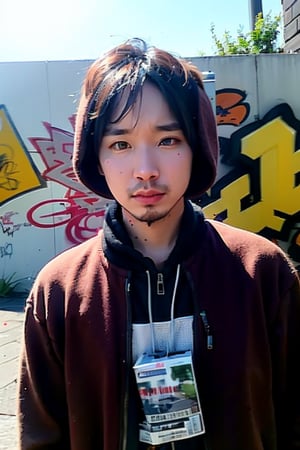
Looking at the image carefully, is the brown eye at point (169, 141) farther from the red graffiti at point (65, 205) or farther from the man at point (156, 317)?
the red graffiti at point (65, 205)

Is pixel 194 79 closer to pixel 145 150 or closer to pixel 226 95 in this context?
pixel 145 150

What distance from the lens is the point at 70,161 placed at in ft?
24.2

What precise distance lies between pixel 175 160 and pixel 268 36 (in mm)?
12352

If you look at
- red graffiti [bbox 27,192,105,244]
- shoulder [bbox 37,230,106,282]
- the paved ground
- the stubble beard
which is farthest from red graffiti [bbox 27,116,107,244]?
the stubble beard

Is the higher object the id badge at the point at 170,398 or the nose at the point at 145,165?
the nose at the point at 145,165

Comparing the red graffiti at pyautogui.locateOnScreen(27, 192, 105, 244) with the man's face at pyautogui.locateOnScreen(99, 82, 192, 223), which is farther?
the red graffiti at pyautogui.locateOnScreen(27, 192, 105, 244)

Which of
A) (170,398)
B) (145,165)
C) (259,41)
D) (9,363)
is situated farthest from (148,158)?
(259,41)

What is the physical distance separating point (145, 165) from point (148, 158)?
24 mm

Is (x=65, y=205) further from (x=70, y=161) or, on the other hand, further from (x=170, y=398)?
(x=170, y=398)

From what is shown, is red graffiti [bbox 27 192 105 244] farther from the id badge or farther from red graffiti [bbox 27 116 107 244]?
the id badge

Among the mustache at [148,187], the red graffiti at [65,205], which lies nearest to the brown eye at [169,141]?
the mustache at [148,187]

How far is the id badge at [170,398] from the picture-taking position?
139 centimetres

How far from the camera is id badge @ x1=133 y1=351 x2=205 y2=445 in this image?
4.55 feet

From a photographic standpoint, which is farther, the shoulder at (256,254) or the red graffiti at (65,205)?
the red graffiti at (65,205)
